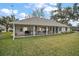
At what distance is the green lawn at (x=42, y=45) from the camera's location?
738 cm

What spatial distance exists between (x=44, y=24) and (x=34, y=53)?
54 centimetres

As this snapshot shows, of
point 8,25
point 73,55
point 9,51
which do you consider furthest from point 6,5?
point 73,55

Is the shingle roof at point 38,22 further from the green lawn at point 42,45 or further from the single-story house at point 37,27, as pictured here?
the green lawn at point 42,45

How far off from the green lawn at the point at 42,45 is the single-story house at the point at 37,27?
10cm

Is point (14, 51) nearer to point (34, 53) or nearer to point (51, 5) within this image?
point (34, 53)

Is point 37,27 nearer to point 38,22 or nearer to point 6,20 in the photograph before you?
point 38,22

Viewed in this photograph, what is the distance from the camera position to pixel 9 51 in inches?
292

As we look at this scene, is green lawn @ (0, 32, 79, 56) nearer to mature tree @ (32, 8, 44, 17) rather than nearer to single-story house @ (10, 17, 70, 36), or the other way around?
single-story house @ (10, 17, 70, 36)

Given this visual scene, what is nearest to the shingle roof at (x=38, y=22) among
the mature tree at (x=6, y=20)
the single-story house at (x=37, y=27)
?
the single-story house at (x=37, y=27)

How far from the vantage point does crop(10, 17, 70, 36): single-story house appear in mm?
7414

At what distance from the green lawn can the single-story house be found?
10cm

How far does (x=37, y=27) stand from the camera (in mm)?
7457

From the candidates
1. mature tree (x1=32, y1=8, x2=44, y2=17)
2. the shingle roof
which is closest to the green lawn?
the shingle roof

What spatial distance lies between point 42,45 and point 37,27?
33 cm
